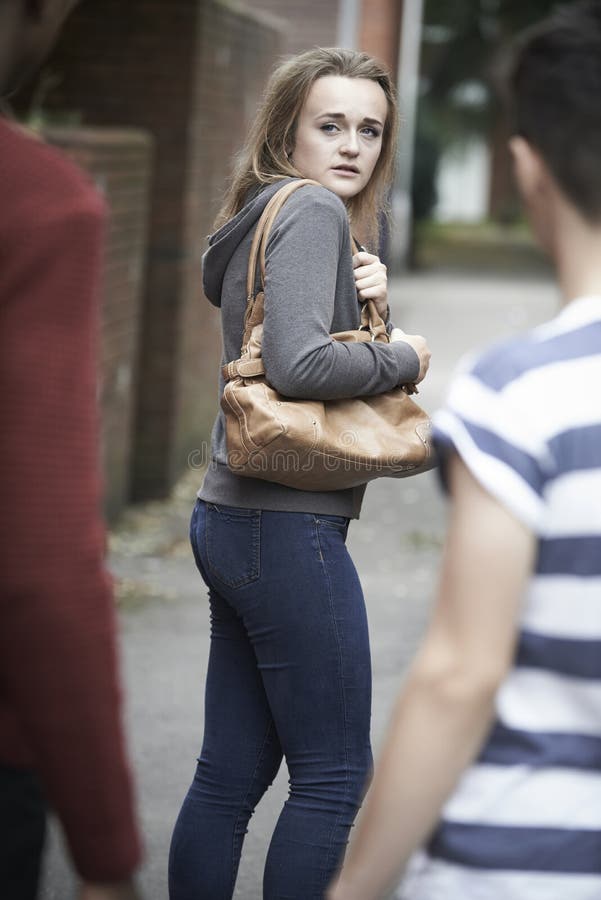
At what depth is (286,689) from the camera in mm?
2754

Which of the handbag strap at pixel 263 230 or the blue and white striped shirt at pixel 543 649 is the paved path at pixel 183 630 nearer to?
the handbag strap at pixel 263 230

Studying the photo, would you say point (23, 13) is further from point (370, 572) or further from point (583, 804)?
point (370, 572)

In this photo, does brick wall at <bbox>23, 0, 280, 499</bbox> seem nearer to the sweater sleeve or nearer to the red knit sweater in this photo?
the sweater sleeve

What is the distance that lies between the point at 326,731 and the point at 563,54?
4.78 feet

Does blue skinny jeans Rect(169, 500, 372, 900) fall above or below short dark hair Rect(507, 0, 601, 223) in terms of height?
below

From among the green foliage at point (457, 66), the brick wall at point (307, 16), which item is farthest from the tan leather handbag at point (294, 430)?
the green foliage at point (457, 66)

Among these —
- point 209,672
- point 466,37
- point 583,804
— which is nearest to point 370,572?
point 209,672

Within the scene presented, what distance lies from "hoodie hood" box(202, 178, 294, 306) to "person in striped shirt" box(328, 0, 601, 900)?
1074mm

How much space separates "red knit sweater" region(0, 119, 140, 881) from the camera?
1624mm

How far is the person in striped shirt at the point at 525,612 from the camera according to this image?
1.66m

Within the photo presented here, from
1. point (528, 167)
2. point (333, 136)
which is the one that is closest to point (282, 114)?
point (333, 136)

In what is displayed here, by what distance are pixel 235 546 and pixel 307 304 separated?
47 cm

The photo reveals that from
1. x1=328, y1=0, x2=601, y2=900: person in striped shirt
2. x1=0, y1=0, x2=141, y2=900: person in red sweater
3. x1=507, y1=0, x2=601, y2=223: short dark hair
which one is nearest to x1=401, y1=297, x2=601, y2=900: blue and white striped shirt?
x1=328, y1=0, x2=601, y2=900: person in striped shirt

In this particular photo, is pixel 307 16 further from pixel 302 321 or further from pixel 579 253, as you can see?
pixel 579 253
